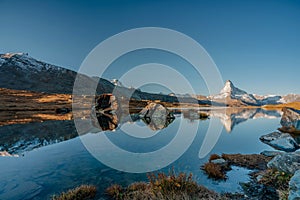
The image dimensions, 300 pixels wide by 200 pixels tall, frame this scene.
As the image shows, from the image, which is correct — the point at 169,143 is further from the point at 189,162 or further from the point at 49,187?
the point at 49,187

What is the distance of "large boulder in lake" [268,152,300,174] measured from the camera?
8.78 meters

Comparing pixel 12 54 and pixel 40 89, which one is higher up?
pixel 12 54

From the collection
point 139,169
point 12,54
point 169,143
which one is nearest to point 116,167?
point 139,169

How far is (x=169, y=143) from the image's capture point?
1997cm

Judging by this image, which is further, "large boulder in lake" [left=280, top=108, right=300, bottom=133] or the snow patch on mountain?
the snow patch on mountain

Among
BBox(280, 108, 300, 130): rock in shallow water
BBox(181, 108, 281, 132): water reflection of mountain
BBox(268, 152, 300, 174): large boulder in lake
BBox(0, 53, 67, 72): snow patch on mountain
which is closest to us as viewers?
BBox(268, 152, 300, 174): large boulder in lake

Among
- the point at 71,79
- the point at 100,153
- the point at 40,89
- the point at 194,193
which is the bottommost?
the point at 100,153

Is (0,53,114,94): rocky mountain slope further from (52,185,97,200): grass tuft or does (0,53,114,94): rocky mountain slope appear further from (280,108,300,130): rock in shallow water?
(52,185,97,200): grass tuft

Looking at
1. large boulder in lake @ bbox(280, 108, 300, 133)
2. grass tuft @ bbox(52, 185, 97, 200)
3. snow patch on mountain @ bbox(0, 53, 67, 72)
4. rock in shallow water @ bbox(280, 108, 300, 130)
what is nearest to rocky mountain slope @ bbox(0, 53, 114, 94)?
snow patch on mountain @ bbox(0, 53, 67, 72)

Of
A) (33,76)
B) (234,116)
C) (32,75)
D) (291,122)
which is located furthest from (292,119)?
(32,75)

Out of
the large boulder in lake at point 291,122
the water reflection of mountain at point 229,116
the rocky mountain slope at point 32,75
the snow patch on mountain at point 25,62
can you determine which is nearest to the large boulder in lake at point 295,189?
the water reflection of mountain at point 229,116

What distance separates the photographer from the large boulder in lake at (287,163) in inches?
346

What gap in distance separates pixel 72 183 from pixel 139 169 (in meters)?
4.11

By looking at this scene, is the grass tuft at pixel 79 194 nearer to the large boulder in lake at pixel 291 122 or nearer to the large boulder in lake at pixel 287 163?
the large boulder in lake at pixel 287 163
